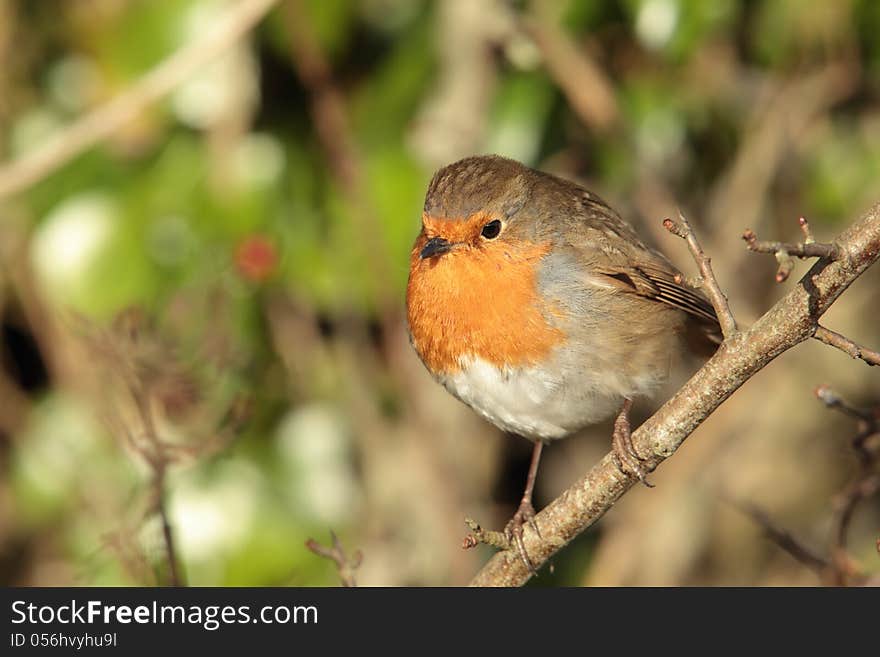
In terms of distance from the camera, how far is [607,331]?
11.4ft

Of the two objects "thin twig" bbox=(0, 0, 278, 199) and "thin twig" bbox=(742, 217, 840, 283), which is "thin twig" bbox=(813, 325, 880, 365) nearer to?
"thin twig" bbox=(742, 217, 840, 283)

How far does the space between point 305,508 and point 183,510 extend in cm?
49

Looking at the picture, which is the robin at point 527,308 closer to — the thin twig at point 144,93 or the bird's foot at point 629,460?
the bird's foot at point 629,460

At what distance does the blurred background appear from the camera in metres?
4.37

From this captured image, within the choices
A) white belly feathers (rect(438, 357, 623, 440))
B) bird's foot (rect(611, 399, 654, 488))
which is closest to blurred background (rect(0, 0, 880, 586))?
white belly feathers (rect(438, 357, 623, 440))

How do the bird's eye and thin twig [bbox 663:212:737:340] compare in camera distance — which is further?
the bird's eye

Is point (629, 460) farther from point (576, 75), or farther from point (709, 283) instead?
point (576, 75)

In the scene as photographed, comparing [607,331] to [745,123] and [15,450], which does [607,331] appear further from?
[15,450]

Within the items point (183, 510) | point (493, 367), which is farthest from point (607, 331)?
point (183, 510)

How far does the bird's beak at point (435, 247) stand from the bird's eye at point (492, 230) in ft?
0.38

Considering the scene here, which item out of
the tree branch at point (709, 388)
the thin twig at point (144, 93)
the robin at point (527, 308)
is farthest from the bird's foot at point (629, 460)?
the thin twig at point (144, 93)

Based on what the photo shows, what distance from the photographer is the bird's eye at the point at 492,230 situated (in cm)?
349

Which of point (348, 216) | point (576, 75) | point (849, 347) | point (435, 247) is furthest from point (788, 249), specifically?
point (348, 216)

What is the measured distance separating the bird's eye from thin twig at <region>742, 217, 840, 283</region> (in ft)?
4.35
